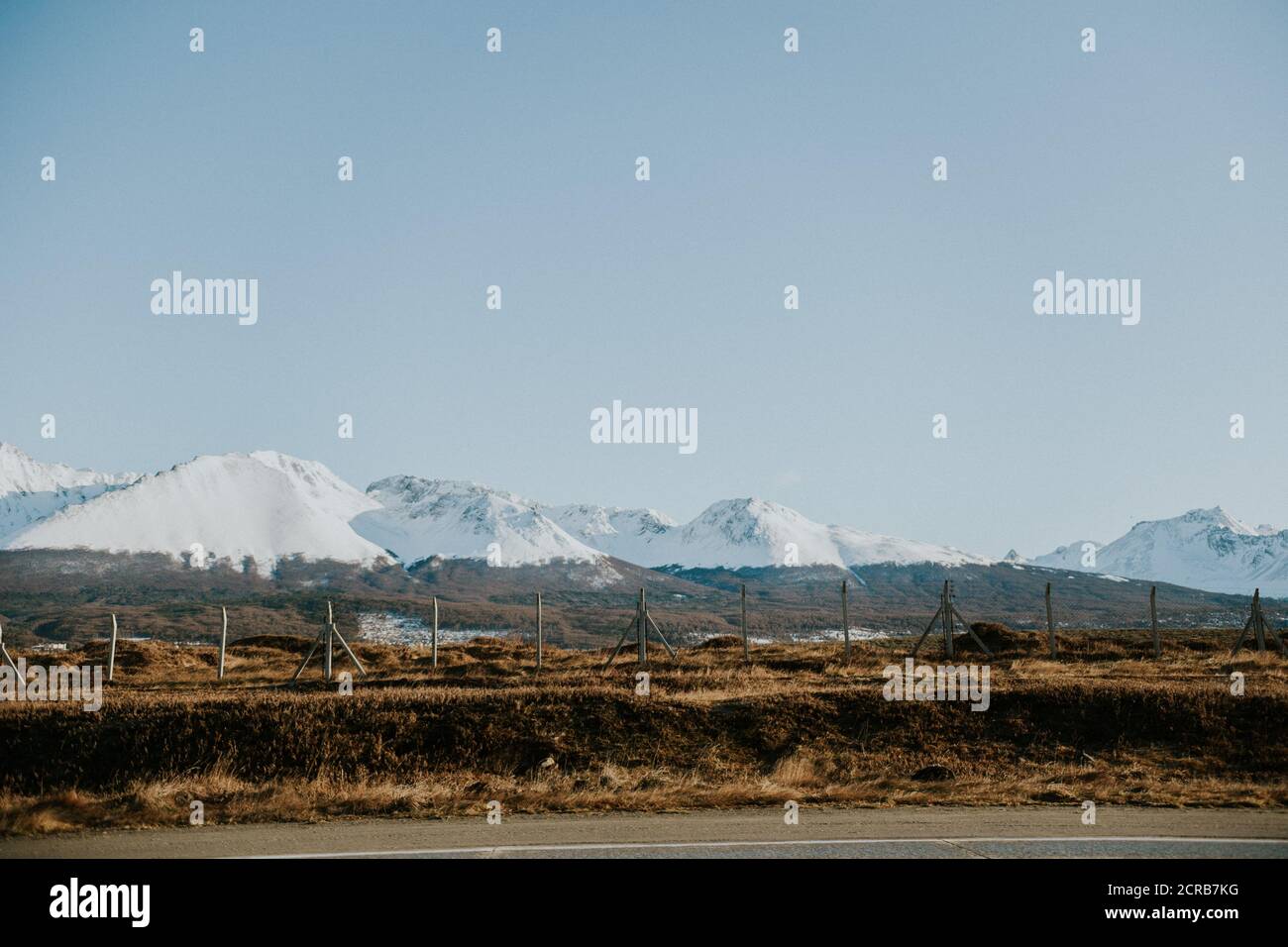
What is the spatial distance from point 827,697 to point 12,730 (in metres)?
15.4

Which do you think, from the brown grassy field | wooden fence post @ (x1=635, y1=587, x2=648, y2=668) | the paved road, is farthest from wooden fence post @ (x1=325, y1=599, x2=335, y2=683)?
the paved road

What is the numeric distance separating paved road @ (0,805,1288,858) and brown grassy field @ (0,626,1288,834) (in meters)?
0.89

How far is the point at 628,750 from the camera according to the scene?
18234mm

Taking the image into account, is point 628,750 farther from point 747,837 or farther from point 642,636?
point 642,636

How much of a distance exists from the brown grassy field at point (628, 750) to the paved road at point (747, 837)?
89cm

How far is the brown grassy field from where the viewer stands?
14.3m

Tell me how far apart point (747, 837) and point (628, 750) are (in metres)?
7.22

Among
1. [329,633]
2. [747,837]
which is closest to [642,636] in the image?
[329,633]

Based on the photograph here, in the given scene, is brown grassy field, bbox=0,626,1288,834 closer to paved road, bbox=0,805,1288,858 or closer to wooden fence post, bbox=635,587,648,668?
paved road, bbox=0,805,1288,858
